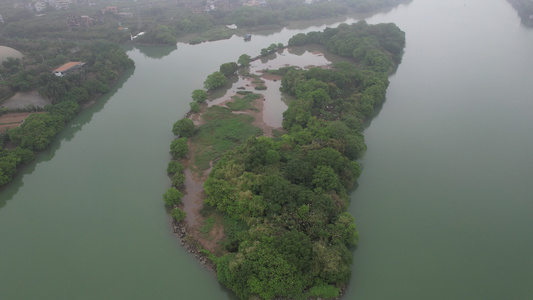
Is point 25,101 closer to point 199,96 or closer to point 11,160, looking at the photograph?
point 11,160

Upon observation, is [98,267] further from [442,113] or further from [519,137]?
[519,137]

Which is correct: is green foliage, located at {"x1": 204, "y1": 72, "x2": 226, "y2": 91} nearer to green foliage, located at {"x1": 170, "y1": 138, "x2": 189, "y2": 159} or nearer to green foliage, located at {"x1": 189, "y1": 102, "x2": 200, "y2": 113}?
green foliage, located at {"x1": 189, "y1": 102, "x2": 200, "y2": 113}

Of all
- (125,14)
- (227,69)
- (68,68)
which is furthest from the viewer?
(125,14)

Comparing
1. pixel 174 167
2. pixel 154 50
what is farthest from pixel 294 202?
pixel 154 50

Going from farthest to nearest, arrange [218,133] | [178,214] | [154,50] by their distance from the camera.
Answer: [154,50] → [218,133] → [178,214]

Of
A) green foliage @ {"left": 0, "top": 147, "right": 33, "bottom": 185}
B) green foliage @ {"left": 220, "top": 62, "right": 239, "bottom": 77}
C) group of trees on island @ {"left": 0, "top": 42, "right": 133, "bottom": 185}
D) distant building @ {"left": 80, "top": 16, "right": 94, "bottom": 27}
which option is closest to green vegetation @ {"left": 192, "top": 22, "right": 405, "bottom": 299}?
green foliage @ {"left": 0, "top": 147, "right": 33, "bottom": 185}

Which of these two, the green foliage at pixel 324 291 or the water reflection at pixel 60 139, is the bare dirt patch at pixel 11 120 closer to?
the water reflection at pixel 60 139
